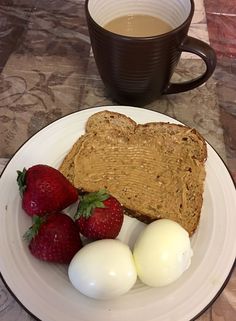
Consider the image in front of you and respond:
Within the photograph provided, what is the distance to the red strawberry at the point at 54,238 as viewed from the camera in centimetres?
67

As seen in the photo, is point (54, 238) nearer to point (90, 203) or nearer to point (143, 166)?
point (90, 203)

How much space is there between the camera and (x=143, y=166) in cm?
82

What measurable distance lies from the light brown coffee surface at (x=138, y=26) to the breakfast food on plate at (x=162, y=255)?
47cm

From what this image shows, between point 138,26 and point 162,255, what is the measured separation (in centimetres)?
54

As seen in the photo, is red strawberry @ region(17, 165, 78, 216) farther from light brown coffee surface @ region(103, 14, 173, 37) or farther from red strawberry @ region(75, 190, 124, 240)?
light brown coffee surface @ region(103, 14, 173, 37)

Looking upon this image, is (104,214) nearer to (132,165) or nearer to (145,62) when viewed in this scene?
(132,165)

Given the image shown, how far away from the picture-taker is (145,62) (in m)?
0.85

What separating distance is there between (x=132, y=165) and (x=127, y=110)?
141 millimetres

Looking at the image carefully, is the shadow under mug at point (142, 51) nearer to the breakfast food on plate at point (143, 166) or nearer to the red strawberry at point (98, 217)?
the breakfast food on plate at point (143, 166)

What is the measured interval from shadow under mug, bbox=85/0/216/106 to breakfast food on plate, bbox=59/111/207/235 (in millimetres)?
97

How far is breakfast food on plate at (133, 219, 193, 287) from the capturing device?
25.2 inches

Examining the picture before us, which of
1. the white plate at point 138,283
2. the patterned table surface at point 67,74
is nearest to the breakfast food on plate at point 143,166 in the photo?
the white plate at point 138,283

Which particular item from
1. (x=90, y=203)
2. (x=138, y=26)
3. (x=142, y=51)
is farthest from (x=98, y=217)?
(x=138, y=26)

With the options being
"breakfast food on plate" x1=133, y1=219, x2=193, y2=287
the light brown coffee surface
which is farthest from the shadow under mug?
"breakfast food on plate" x1=133, y1=219, x2=193, y2=287
